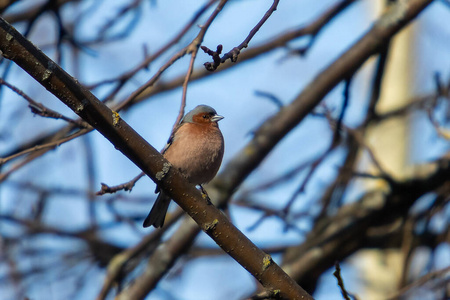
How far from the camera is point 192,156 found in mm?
4812

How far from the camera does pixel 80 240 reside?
6.19 metres

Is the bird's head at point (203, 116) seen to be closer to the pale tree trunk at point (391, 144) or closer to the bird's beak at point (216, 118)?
the bird's beak at point (216, 118)

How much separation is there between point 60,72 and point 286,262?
13.0ft

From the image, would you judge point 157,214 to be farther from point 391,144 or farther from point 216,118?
point 391,144

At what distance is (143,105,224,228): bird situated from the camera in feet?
15.8

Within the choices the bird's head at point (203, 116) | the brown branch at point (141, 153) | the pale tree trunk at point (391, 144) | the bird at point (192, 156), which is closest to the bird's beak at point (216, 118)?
the bird's head at point (203, 116)

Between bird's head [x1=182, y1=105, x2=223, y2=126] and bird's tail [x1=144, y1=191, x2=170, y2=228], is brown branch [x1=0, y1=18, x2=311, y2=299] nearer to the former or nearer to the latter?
bird's tail [x1=144, y1=191, x2=170, y2=228]

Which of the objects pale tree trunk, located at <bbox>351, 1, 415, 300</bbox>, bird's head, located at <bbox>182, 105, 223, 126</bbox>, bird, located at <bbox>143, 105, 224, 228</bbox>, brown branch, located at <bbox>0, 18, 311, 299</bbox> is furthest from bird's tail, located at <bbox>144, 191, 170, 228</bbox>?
pale tree trunk, located at <bbox>351, 1, 415, 300</bbox>

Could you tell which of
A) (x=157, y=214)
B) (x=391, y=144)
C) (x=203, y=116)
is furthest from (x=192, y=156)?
(x=391, y=144)

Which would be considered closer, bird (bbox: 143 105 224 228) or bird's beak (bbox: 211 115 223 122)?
bird (bbox: 143 105 224 228)

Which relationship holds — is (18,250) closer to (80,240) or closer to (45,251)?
(45,251)

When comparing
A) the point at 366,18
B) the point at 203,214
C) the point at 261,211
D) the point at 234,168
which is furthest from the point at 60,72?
the point at 366,18

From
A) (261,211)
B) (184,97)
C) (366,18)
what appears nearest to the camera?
(184,97)

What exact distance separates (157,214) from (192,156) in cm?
62
